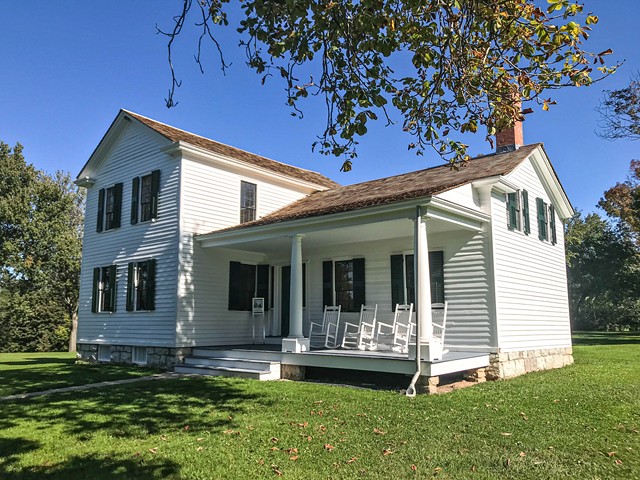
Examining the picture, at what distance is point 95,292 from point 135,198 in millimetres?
3302

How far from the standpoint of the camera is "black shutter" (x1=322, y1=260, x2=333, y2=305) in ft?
44.2

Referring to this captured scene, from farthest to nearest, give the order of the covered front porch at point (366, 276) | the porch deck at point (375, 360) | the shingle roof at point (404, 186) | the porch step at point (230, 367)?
1. the porch step at point (230, 367)
2. the shingle roof at point (404, 186)
3. the covered front porch at point (366, 276)
4. the porch deck at point (375, 360)

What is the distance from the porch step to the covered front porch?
0.91 ft

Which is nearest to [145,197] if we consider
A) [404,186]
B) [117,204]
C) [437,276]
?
[117,204]

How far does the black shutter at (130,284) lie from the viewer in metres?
14.4

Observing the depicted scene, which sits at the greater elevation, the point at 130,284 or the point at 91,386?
the point at 130,284

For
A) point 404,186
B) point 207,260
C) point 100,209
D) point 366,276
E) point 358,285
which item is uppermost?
point 100,209

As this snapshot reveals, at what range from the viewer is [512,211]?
11.9 m

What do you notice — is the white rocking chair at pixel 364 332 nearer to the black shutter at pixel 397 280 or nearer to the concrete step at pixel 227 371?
the black shutter at pixel 397 280

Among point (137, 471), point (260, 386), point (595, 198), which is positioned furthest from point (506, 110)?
point (595, 198)

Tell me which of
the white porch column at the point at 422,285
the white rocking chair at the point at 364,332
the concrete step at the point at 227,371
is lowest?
the concrete step at the point at 227,371

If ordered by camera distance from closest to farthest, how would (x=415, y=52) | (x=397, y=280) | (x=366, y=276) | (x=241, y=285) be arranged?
(x=415, y=52), (x=397, y=280), (x=366, y=276), (x=241, y=285)

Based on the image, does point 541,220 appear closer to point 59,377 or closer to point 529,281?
point 529,281

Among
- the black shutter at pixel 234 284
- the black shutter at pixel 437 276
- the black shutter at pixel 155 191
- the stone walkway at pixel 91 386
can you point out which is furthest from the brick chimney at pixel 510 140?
the stone walkway at pixel 91 386
